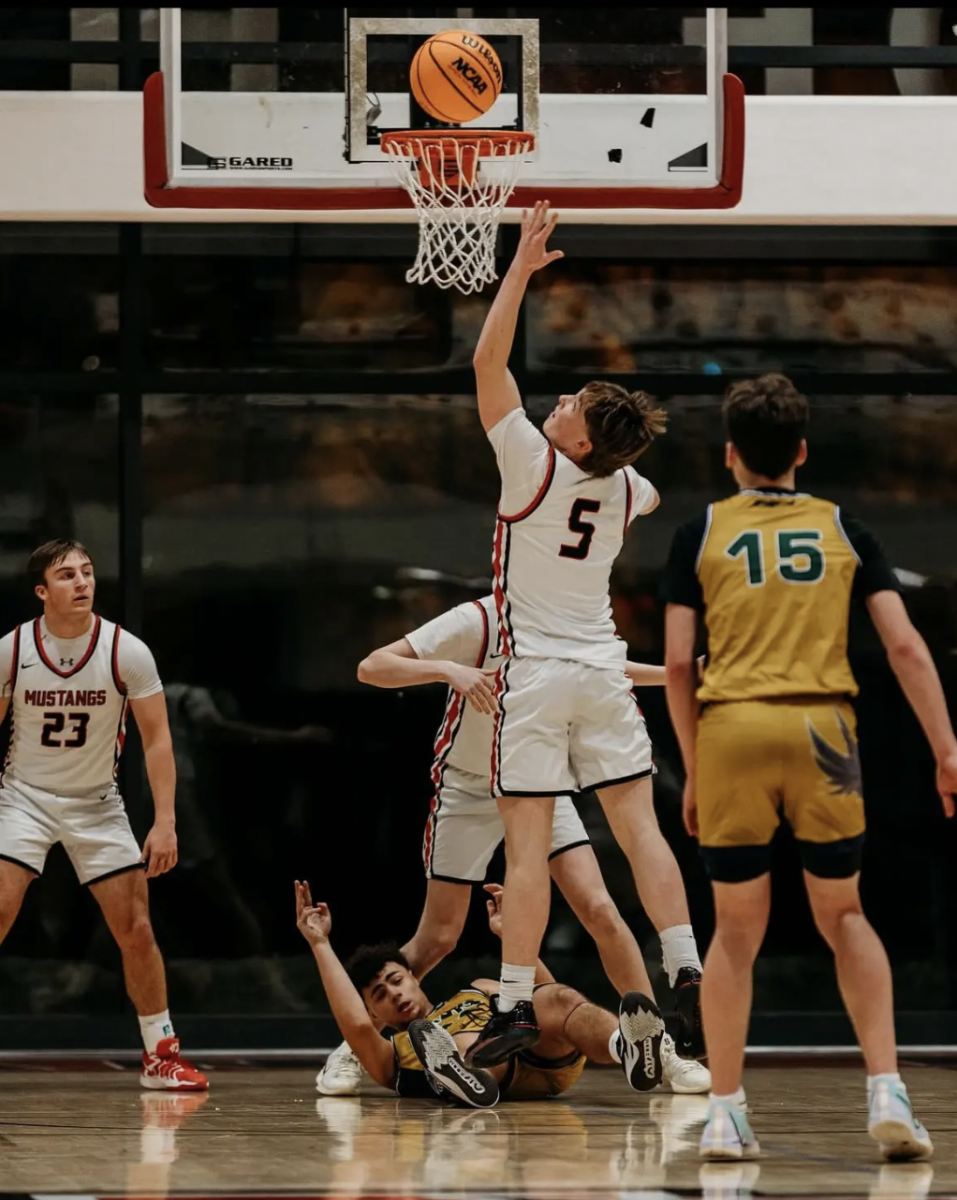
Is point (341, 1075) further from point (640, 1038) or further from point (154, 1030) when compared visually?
point (640, 1038)

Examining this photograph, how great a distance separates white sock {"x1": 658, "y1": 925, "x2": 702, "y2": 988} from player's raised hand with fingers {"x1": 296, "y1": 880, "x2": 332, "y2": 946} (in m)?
1.26

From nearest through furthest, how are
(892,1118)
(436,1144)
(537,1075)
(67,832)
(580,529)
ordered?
(892,1118), (436,1144), (580,529), (537,1075), (67,832)

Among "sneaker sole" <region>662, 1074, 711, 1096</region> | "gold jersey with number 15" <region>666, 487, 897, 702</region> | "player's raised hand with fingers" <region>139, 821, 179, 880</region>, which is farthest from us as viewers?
"player's raised hand with fingers" <region>139, 821, 179, 880</region>

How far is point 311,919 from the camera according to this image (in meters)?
7.65

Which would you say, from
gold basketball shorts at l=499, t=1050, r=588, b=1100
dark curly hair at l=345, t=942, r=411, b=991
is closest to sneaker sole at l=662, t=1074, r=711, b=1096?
gold basketball shorts at l=499, t=1050, r=588, b=1100

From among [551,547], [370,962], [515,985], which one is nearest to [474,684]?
[551,547]

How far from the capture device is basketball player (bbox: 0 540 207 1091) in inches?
319

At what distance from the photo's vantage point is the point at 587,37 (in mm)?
8438

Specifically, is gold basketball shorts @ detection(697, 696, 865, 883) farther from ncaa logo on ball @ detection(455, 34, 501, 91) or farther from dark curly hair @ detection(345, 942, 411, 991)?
ncaa logo on ball @ detection(455, 34, 501, 91)

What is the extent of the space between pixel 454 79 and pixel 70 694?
2.83m

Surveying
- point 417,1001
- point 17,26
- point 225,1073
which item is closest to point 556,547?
point 417,1001

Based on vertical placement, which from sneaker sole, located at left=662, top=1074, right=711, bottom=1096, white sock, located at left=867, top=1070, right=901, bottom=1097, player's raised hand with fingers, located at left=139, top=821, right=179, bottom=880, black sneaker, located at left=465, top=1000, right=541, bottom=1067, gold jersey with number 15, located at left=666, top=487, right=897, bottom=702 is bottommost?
sneaker sole, located at left=662, top=1074, right=711, bottom=1096

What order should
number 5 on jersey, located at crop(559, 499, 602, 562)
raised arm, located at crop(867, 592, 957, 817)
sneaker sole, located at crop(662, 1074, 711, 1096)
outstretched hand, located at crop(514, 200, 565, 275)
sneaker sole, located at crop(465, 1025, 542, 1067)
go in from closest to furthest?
raised arm, located at crop(867, 592, 957, 817) < sneaker sole, located at crop(465, 1025, 542, 1067) < outstretched hand, located at crop(514, 200, 565, 275) < number 5 on jersey, located at crop(559, 499, 602, 562) < sneaker sole, located at crop(662, 1074, 711, 1096)

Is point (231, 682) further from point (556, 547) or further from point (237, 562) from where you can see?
point (556, 547)
